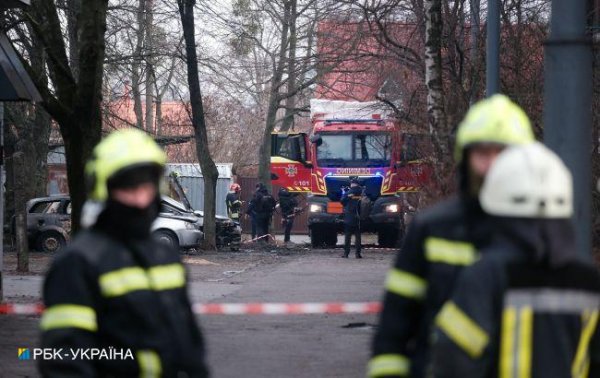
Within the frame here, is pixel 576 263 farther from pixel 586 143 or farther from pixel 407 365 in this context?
pixel 586 143

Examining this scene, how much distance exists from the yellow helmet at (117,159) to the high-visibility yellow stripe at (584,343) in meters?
1.62

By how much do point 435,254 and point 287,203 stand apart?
1172 inches

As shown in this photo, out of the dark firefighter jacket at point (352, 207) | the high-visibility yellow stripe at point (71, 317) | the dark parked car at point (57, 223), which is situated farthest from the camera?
the dark parked car at point (57, 223)

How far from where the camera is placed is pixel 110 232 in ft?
13.9

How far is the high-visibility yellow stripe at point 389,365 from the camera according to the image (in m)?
4.16

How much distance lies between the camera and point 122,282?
415 cm

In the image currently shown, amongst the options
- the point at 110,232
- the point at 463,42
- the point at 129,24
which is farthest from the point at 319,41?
the point at 110,232

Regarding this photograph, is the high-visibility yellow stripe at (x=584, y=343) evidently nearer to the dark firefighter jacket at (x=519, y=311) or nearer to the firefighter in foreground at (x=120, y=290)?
the dark firefighter jacket at (x=519, y=311)

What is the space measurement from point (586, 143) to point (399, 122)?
16.2m

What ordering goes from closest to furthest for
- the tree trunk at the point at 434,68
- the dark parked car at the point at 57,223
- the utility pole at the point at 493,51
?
the utility pole at the point at 493,51
the tree trunk at the point at 434,68
the dark parked car at the point at 57,223

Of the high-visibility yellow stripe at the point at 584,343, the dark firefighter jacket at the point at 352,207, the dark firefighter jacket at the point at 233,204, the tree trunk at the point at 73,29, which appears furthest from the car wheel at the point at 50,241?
the high-visibility yellow stripe at the point at 584,343

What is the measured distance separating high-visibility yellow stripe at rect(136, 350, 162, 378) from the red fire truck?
26.0m

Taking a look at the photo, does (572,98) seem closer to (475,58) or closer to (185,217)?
(475,58)

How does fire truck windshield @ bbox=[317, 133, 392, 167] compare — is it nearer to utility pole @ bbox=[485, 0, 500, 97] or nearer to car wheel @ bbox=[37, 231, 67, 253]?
car wheel @ bbox=[37, 231, 67, 253]
